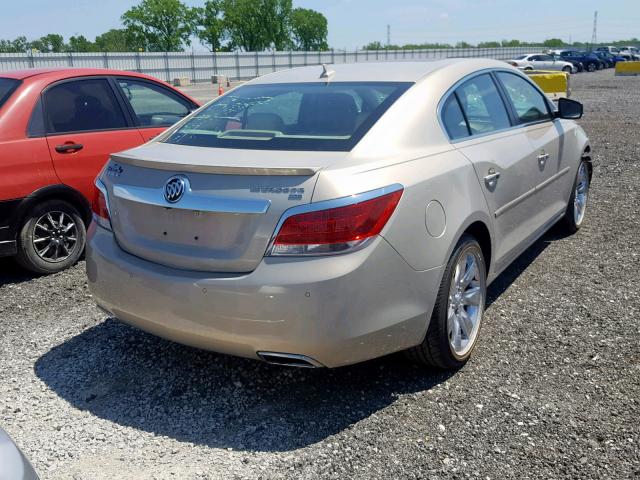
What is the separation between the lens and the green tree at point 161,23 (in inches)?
3610

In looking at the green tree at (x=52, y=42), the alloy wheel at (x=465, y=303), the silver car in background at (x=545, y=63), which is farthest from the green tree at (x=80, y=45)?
the alloy wheel at (x=465, y=303)

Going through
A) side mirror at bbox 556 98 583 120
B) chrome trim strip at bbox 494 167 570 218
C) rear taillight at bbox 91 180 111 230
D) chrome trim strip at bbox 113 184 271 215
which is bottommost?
chrome trim strip at bbox 494 167 570 218

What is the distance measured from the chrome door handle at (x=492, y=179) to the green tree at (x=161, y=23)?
96696 mm

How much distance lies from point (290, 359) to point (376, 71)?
2007mm

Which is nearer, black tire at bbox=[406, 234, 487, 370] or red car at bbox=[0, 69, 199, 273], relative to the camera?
black tire at bbox=[406, 234, 487, 370]

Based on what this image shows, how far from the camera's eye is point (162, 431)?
3.14 meters

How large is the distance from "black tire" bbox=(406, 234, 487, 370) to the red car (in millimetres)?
3394

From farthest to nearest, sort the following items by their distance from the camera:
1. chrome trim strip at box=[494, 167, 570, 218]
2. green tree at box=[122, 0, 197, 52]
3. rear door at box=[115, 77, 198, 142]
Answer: green tree at box=[122, 0, 197, 52]
rear door at box=[115, 77, 198, 142]
chrome trim strip at box=[494, 167, 570, 218]

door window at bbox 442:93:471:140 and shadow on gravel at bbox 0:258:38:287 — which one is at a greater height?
door window at bbox 442:93:471:140

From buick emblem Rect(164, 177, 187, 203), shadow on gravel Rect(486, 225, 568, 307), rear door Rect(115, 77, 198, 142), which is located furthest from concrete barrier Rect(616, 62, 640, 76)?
buick emblem Rect(164, 177, 187, 203)

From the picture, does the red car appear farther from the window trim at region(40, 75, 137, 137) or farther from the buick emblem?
the buick emblem

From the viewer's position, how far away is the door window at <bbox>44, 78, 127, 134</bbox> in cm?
541

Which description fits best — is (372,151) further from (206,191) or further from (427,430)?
(427,430)

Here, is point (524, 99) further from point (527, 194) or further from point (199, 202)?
point (199, 202)
